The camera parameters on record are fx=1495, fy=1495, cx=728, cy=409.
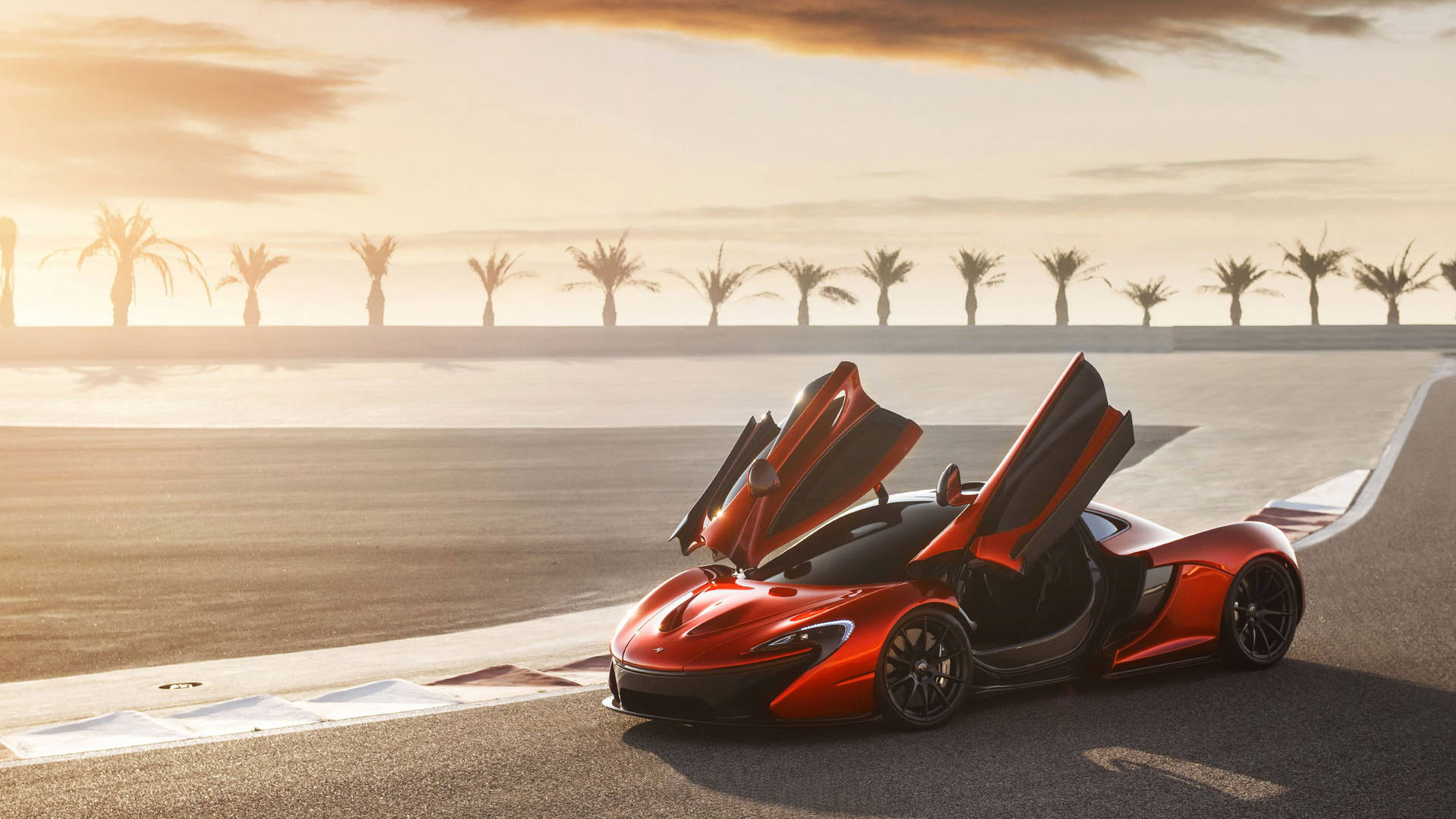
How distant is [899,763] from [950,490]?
1414mm

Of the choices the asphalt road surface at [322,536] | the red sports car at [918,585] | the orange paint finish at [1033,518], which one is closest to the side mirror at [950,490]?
the red sports car at [918,585]

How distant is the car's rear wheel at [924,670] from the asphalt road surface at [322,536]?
190 inches

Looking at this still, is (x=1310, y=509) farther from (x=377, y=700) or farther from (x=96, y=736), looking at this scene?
(x=96, y=736)

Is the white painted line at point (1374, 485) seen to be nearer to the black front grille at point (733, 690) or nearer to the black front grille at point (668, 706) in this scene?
the black front grille at point (733, 690)

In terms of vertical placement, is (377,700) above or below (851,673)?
below

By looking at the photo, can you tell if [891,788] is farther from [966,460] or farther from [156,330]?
[156,330]

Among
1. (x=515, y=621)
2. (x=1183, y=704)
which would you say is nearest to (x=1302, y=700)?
(x=1183, y=704)

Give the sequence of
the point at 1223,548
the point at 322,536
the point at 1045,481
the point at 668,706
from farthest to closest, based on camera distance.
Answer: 1. the point at 322,536
2. the point at 1223,548
3. the point at 1045,481
4. the point at 668,706

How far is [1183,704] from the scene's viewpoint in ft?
24.0

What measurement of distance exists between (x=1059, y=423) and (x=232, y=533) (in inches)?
426

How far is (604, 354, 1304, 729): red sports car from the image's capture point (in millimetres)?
6727

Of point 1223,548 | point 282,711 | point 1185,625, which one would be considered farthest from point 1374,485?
point 282,711

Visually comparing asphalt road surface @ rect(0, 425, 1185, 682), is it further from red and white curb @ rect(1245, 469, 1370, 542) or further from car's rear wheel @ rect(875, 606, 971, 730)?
car's rear wheel @ rect(875, 606, 971, 730)

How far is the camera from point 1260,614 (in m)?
8.06
